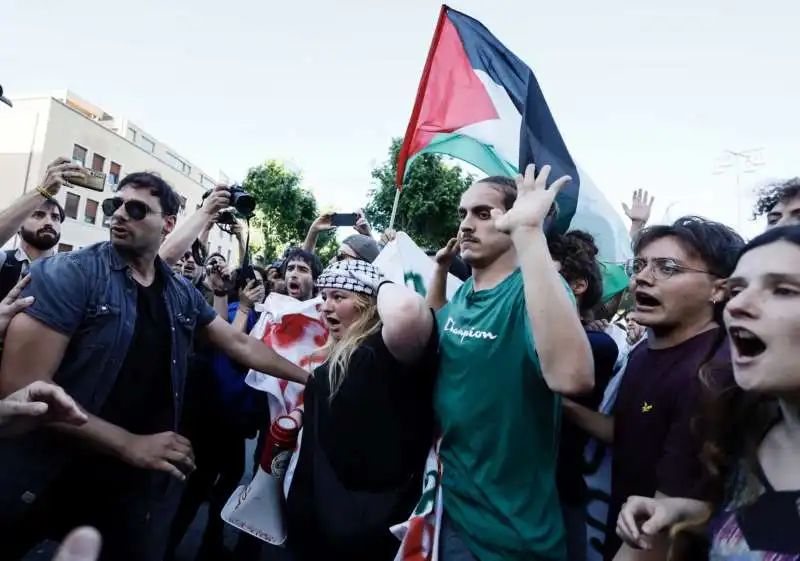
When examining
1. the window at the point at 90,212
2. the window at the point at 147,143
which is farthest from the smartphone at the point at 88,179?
the window at the point at 147,143

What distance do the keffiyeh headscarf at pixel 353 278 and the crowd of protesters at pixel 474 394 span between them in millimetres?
10

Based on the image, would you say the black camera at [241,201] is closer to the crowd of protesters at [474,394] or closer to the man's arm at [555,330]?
the crowd of protesters at [474,394]

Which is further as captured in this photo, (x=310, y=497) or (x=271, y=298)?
(x=271, y=298)

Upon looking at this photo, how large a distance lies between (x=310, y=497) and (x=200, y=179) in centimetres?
5803

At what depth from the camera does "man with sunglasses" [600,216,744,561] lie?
5.91 feet

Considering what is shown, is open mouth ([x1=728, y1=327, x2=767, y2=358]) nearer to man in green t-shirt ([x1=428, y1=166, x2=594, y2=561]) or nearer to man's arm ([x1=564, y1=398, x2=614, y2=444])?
man in green t-shirt ([x1=428, y1=166, x2=594, y2=561])

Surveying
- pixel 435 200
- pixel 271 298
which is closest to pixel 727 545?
pixel 271 298

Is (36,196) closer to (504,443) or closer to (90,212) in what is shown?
(504,443)

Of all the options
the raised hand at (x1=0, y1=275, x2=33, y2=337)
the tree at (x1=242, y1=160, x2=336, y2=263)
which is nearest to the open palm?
the raised hand at (x1=0, y1=275, x2=33, y2=337)

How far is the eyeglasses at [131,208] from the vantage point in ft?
8.75

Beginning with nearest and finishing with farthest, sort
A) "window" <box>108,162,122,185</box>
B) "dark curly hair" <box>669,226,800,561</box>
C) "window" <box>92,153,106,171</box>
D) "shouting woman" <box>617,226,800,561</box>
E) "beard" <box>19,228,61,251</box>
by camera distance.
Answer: "shouting woman" <box>617,226,800,561</box>, "dark curly hair" <box>669,226,800,561</box>, "beard" <box>19,228,61,251</box>, "window" <box>92,153,106,171</box>, "window" <box>108,162,122,185</box>

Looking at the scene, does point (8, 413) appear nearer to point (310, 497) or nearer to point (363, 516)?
point (310, 497)

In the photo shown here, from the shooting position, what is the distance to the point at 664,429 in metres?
1.80

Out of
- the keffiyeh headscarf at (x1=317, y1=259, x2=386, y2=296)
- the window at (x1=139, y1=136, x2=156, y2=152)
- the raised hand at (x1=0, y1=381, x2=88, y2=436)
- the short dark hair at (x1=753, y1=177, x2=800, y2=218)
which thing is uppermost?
the window at (x1=139, y1=136, x2=156, y2=152)
